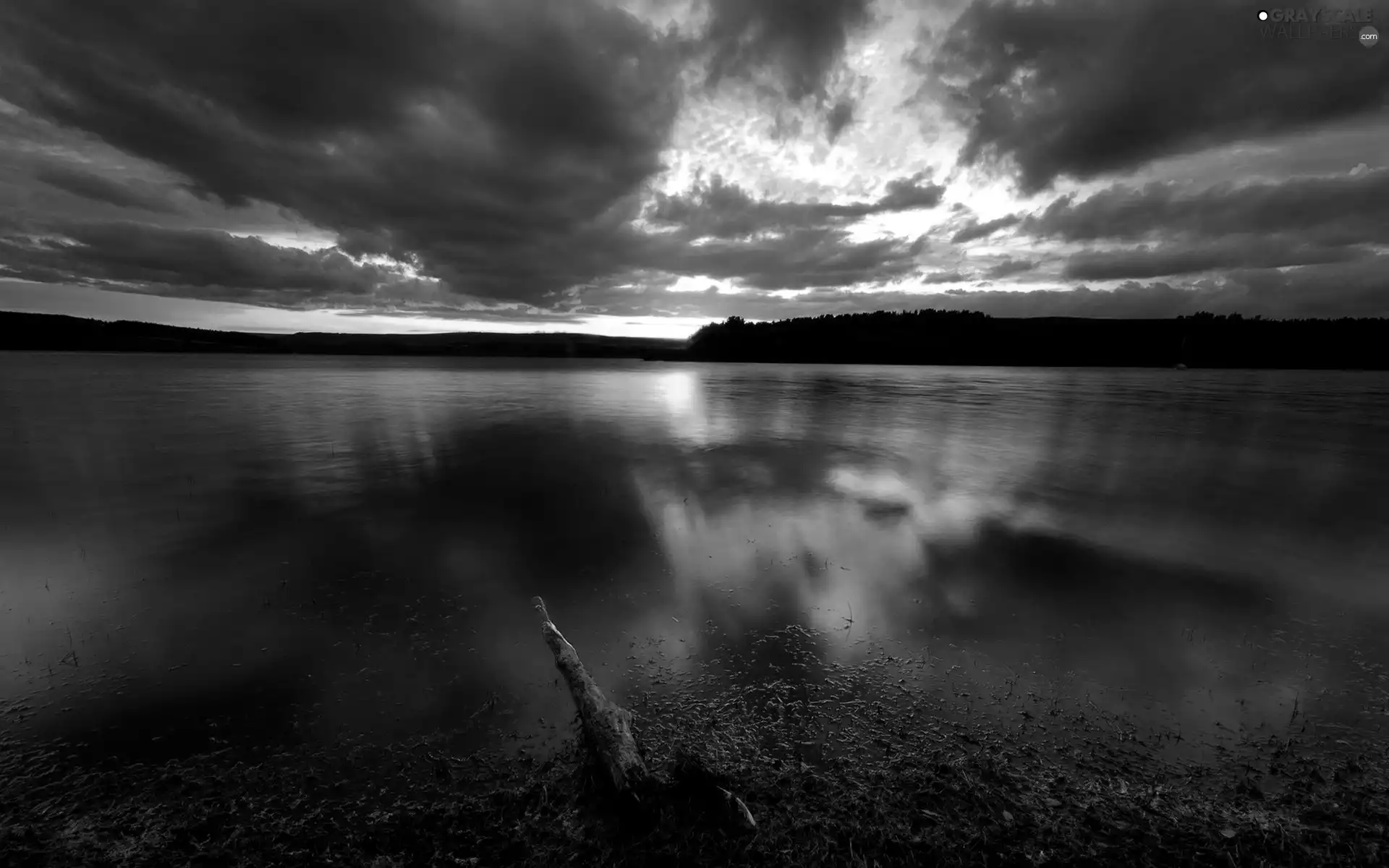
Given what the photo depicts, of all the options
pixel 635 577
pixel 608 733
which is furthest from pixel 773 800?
pixel 635 577

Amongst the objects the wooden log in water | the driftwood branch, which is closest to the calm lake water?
the wooden log in water

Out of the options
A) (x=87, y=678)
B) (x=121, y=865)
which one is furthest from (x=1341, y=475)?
(x=87, y=678)

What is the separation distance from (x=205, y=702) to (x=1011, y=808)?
1133 centimetres

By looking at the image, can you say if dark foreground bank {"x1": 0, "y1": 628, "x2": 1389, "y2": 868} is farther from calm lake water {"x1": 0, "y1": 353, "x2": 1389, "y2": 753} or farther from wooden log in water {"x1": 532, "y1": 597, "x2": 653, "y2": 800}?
calm lake water {"x1": 0, "y1": 353, "x2": 1389, "y2": 753}

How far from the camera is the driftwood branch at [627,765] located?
5539mm

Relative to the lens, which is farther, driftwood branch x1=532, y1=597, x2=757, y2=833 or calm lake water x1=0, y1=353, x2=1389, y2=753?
calm lake water x1=0, y1=353, x2=1389, y2=753

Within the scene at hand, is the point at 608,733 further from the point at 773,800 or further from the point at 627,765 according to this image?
the point at 773,800

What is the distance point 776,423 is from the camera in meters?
47.2

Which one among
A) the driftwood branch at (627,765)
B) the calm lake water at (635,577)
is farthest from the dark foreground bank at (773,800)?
the calm lake water at (635,577)

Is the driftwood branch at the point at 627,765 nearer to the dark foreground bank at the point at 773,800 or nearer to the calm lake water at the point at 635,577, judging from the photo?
the dark foreground bank at the point at 773,800

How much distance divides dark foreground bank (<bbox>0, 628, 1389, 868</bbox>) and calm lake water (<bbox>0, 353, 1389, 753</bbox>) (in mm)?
621

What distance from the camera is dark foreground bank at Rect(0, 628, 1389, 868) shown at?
5.32 metres

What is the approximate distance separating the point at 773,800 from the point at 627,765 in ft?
5.71

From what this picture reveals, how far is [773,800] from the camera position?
5.96 meters
